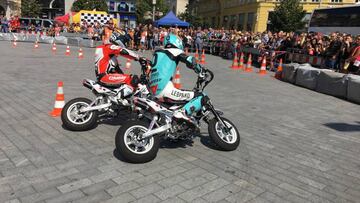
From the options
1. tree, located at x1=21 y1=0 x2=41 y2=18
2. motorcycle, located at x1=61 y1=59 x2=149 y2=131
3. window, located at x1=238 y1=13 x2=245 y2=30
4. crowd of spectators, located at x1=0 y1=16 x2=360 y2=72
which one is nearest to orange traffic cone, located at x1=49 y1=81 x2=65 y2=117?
motorcycle, located at x1=61 y1=59 x2=149 y2=131

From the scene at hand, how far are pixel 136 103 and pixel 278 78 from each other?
419 inches

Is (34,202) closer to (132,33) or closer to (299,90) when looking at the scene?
(299,90)

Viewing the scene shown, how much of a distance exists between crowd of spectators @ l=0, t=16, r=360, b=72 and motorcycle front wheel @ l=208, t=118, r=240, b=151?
2.99 m

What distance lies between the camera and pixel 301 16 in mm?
42656

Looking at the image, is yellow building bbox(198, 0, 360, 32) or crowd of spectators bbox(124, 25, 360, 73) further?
yellow building bbox(198, 0, 360, 32)

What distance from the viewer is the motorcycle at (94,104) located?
586 centimetres

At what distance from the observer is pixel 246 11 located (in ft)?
183

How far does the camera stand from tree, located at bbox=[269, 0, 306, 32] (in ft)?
137

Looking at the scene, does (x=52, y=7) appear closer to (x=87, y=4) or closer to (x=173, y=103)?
(x=87, y=4)

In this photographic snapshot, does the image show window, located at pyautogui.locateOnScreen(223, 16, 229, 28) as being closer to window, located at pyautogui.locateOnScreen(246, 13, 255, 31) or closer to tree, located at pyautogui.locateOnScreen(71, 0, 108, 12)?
window, located at pyautogui.locateOnScreen(246, 13, 255, 31)

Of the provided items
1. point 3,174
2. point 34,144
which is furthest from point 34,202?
point 34,144

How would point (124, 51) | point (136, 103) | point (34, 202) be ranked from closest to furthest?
point (34, 202), point (136, 103), point (124, 51)

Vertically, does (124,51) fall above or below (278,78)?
above

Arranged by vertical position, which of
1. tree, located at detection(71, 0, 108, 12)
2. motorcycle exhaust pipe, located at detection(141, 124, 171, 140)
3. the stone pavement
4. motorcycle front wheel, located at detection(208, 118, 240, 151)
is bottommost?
the stone pavement
